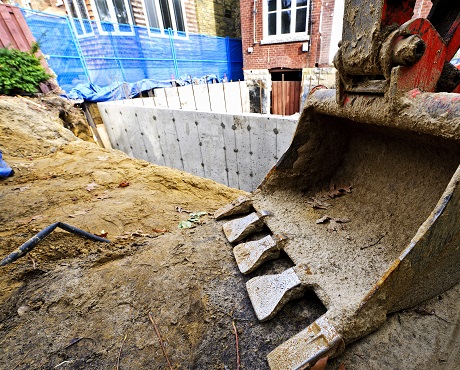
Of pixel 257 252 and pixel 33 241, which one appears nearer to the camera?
pixel 257 252

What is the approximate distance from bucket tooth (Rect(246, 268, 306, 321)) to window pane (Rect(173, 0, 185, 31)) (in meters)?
15.8

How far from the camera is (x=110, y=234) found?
8.97 feet

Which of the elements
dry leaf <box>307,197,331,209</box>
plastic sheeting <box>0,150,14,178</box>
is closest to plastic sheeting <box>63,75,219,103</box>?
plastic sheeting <box>0,150,14,178</box>

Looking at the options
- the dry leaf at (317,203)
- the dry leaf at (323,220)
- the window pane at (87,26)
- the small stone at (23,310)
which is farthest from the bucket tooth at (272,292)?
the window pane at (87,26)

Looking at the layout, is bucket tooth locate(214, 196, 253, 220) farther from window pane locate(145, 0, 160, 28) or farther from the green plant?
window pane locate(145, 0, 160, 28)

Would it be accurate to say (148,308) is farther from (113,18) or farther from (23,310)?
(113,18)

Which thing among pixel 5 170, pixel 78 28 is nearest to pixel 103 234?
pixel 5 170

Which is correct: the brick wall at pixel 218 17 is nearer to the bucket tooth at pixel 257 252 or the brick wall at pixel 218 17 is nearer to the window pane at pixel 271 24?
the window pane at pixel 271 24

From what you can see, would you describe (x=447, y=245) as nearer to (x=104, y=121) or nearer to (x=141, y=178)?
(x=141, y=178)

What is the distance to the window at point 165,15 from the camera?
1252 cm

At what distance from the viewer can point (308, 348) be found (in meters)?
1.22

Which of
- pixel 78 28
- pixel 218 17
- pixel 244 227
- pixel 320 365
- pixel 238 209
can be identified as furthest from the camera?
pixel 218 17

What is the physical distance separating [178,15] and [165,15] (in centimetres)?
80

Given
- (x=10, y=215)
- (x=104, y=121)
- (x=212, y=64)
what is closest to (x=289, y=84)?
(x=212, y=64)
